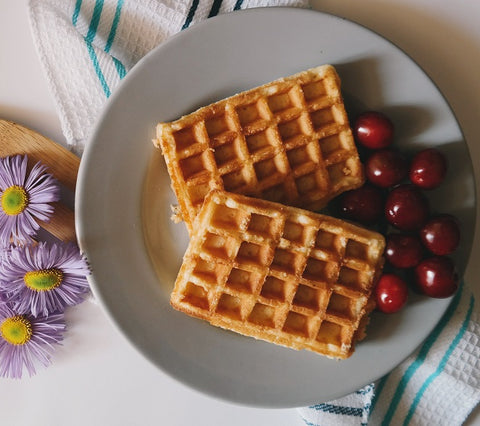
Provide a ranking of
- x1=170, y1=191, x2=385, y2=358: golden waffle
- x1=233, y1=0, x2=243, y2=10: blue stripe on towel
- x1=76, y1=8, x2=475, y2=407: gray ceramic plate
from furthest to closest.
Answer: x1=233, y1=0, x2=243, y2=10: blue stripe on towel
x1=76, y1=8, x2=475, y2=407: gray ceramic plate
x1=170, y1=191, x2=385, y2=358: golden waffle

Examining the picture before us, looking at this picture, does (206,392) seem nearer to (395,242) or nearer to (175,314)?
(175,314)

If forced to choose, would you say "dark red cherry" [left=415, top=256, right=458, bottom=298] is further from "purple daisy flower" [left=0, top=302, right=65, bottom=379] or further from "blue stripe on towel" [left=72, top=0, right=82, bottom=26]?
"blue stripe on towel" [left=72, top=0, right=82, bottom=26]

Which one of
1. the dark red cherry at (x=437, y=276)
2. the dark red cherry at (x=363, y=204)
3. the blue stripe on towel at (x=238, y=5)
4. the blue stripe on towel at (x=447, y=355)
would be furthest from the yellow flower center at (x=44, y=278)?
the blue stripe on towel at (x=447, y=355)

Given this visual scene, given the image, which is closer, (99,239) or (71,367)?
(99,239)

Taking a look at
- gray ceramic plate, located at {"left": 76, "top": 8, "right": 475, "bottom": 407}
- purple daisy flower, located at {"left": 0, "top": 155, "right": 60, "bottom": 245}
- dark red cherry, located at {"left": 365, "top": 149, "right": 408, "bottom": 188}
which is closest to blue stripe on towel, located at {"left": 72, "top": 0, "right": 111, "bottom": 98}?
gray ceramic plate, located at {"left": 76, "top": 8, "right": 475, "bottom": 407}

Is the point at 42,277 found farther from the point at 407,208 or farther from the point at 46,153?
the point at 407,208

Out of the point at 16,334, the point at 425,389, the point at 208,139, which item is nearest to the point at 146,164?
the point at 208,139

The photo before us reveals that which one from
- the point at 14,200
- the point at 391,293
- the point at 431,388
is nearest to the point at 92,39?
the point at 14,200
